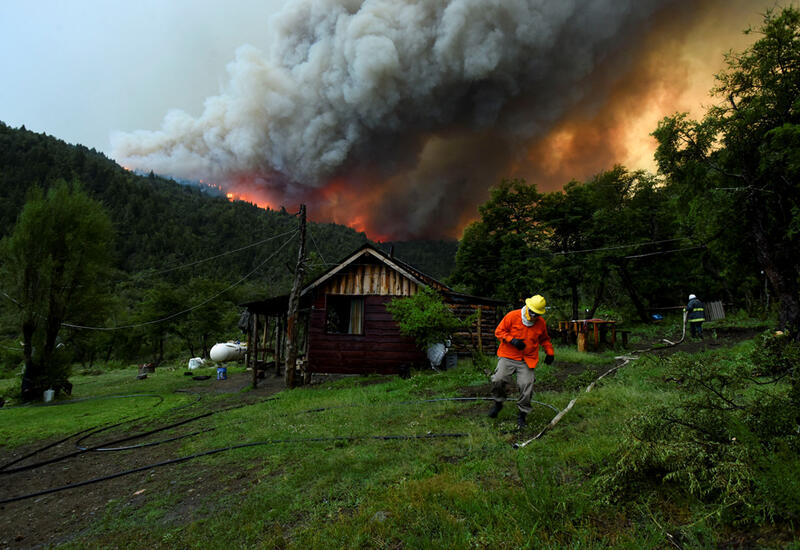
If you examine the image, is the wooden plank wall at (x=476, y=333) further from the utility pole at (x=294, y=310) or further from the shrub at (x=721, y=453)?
the shrub at (x=721, y=453)

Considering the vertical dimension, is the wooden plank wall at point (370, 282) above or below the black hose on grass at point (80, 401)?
above

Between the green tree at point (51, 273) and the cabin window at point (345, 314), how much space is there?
39.6ft

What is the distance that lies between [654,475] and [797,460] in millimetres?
1043

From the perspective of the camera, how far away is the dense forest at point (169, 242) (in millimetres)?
36031

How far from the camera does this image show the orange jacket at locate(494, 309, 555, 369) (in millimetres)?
6516

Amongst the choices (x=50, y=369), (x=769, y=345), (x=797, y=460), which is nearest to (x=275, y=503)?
(x=797, y=460)

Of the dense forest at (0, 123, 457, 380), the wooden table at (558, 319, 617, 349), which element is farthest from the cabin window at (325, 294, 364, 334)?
the dense forest at (0, 123, 457, 380)

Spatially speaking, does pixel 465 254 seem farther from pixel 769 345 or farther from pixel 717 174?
pixel 769 345

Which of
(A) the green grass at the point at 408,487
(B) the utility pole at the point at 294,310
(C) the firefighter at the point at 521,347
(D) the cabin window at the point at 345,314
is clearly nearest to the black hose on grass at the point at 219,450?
(A) the green grass at the point at 408,487

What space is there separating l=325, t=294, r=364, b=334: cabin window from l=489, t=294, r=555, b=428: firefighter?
1027cm

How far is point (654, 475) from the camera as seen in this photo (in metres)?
3.35

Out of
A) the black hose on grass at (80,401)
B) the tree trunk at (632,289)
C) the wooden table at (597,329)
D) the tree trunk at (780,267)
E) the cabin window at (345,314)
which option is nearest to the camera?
the tree trunk at (780,267)

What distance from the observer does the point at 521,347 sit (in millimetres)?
6453

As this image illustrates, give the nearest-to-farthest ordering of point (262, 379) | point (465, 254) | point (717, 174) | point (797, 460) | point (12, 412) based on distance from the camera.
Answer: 1. point (797, 460)
2. point (12, 412)
3. point (717, 174)
4. point (262, 379)
5. point (465, 254)
